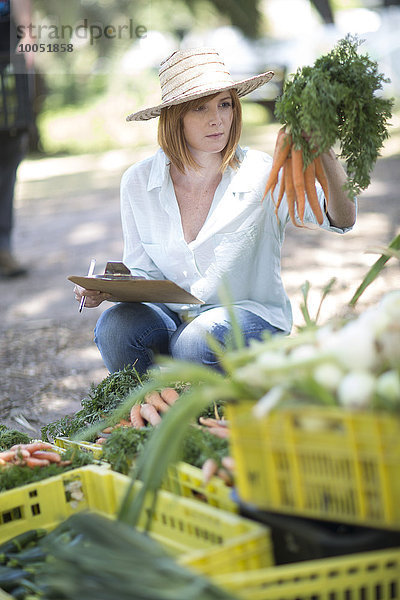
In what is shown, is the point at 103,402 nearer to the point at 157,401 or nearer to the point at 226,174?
the point at 157,401

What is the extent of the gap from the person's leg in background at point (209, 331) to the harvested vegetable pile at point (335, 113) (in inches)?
26.5

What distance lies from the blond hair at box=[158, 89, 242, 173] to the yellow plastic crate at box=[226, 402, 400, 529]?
176 cm

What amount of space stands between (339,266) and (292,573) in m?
4.92

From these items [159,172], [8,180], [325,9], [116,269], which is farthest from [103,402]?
[325,9]

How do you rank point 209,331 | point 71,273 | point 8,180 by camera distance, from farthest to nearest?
point 71,273 → point 8,180 → point 209,331

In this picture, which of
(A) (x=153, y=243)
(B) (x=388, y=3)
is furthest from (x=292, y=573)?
(B) (x=388, y=3)

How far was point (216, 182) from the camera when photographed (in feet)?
10.2

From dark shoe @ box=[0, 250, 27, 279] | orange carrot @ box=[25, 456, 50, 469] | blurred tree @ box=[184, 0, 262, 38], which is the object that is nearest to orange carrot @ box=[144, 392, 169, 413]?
orange carrot @ box=[25, 456, 50, 469]

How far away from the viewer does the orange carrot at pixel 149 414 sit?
2.41 meters

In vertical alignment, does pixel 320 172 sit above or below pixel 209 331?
above

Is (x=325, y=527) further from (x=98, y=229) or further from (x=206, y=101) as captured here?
(x=98, y=229)

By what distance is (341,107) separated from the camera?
2.23m

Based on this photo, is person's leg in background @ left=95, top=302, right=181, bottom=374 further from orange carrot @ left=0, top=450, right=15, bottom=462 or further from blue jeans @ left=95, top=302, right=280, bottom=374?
orange carrot @ left=0, top=450, right=15, bottom=462

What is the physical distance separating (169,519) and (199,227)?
1.59 m
